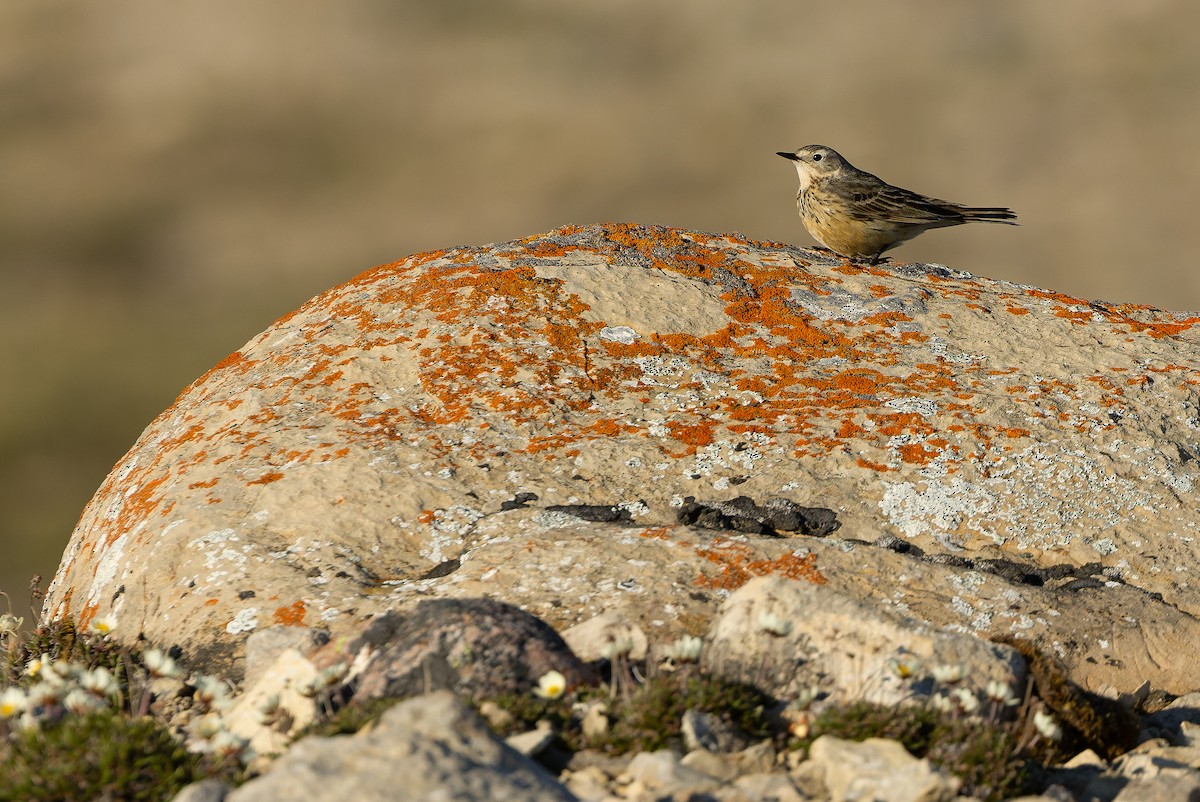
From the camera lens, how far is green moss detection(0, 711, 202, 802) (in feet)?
13.3

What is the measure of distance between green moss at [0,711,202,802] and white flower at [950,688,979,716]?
3.08 metres

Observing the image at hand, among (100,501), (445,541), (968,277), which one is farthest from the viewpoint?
(968,277)

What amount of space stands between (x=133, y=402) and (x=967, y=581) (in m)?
20.1

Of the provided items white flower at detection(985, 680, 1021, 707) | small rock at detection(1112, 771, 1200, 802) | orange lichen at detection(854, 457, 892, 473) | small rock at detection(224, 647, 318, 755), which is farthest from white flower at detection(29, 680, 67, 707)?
orange lichen at detection(854, 457, 892, 473)

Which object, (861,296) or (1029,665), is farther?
(861,296)

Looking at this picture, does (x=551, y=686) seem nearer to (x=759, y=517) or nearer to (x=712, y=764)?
(x=712, y=764)

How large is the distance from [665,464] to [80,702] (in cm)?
363

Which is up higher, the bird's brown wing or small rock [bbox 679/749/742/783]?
the bird's brown wing

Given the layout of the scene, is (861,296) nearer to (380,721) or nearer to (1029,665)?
(1029,665)

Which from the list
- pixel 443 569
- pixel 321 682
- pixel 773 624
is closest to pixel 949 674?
pixel 773 624

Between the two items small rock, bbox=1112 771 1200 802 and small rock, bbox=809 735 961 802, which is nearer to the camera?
small rock, bbox=809 735 961 802

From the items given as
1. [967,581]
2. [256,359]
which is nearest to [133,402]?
[256,359]

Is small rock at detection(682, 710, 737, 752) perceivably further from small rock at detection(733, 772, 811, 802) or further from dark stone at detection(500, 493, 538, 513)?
dark stone at detection(500, 493, 538, 513)

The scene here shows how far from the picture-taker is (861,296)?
8828mm
